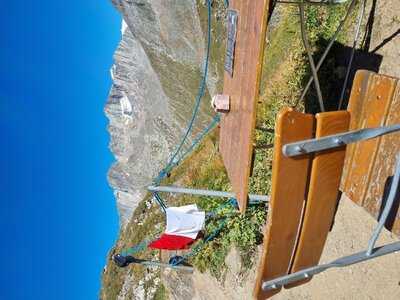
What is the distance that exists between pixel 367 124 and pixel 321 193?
22.6 inches

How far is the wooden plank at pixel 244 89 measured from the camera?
11.0 feet

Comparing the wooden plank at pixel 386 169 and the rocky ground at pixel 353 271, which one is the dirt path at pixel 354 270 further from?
the wooden plank at pixel 386 169

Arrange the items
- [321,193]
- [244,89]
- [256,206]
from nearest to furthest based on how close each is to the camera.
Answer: [321,193]
[244,89]
[256,206]

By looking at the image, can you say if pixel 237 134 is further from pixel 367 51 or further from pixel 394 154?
pixel 367 51

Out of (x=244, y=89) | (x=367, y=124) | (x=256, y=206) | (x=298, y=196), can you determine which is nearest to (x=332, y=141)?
(x=298, y=196)

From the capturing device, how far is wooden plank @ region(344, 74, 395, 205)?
10.3ft

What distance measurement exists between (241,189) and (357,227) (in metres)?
3.14

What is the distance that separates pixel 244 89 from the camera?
3.99 m

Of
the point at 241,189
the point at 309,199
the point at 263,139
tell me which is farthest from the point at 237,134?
the point at 263,139

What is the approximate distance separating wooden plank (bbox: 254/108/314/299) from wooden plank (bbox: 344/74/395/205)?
61 cm

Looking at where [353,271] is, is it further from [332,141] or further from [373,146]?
[332,141]

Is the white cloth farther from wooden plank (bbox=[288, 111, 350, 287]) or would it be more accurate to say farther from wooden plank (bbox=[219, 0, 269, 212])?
wooden plank (bbox=[288, 111, 350, 287])

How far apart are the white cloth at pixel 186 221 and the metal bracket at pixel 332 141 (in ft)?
24.4

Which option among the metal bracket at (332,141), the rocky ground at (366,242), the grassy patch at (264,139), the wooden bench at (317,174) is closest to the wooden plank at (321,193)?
the wooden bench at (317,174)
